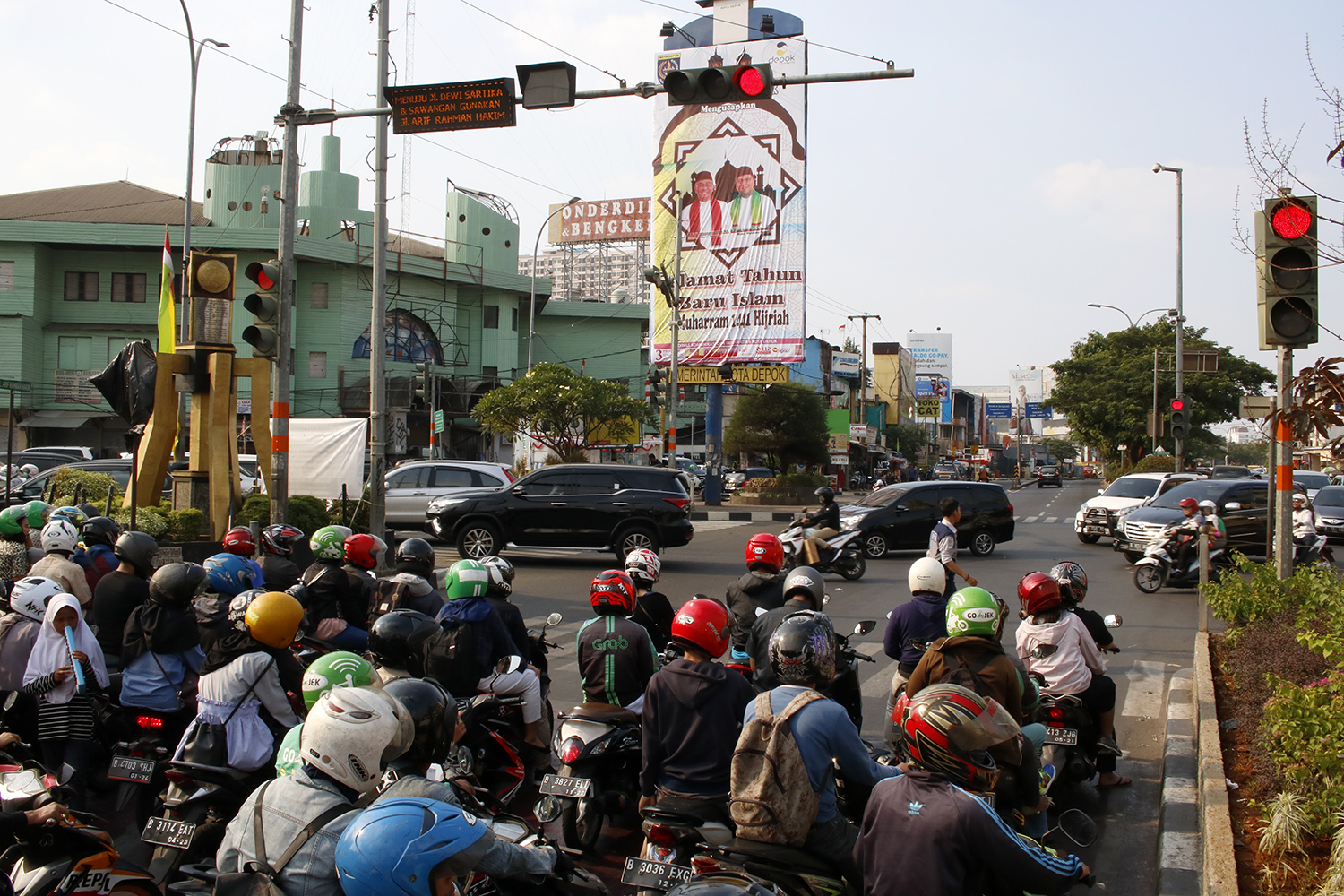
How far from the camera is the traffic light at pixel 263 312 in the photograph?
11.0 m

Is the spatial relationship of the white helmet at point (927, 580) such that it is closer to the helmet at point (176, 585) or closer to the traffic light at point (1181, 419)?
the helmet at point (176, 585)

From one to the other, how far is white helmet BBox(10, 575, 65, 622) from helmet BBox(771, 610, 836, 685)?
3.97 meters

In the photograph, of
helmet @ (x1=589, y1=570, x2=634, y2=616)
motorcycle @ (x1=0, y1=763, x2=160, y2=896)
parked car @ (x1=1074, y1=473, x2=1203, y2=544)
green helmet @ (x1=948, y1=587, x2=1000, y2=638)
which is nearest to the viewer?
motorcycle @ (x1=0, y1=763, x2=160, y2=896)

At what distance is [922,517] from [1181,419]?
8.38 m

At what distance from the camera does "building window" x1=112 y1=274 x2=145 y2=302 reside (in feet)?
141

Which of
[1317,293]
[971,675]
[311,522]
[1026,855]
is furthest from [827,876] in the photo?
[311,522]

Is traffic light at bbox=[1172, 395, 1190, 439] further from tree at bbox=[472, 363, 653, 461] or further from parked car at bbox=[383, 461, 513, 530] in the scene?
tree at bbox=[472, 363, 653, 461]

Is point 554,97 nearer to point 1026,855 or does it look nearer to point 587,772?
point 587,772

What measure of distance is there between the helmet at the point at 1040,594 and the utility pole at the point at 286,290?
877cm

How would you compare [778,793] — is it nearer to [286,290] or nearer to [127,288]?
[286,290]

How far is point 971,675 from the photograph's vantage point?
15.8 ft

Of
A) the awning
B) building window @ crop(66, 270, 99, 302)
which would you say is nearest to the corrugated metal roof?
building window @ crop(66, 270, 99, 302)

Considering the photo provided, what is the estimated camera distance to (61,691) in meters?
5.34

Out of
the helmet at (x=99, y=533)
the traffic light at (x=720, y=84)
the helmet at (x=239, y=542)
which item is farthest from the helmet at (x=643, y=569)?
the traffic light at (x=720, y=84)
